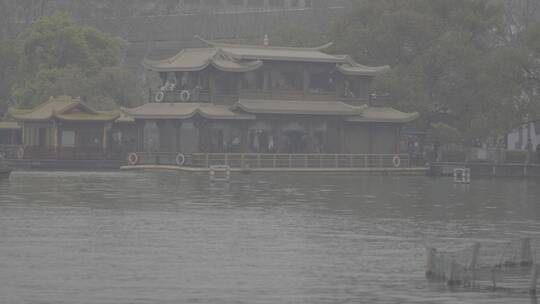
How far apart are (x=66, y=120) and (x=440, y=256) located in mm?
71192

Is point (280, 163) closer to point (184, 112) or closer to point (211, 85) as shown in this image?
point (184, 112)

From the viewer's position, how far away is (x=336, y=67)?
102 metres

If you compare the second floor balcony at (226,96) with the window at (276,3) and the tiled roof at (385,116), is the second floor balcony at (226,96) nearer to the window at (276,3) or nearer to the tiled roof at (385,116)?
the tiled roof at (385,116)

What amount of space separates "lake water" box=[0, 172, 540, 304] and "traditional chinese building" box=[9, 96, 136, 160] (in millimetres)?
25892

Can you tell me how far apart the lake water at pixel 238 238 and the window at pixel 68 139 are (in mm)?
27618

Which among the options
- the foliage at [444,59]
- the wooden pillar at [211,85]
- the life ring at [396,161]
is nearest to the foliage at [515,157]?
the foliage at [444,59]

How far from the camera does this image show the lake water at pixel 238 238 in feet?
102

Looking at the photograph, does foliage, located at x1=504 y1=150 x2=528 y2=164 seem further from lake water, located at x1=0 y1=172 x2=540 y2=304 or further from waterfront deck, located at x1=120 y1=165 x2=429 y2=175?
lake water, located at x1=0 y1=172 x2=540 y2=304

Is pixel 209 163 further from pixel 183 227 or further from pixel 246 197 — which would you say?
pixel 183 227

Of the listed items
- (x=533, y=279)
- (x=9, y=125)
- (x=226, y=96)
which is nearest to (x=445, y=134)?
(x=226, y=96)

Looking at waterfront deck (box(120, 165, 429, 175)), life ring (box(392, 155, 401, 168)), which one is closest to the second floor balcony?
waterfront deck (box(120, 165, 429, 175))

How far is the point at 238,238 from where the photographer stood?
1687 inches

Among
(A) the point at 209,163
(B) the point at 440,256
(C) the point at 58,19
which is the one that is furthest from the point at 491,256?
(C) the point at 58,19

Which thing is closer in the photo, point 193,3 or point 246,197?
point 246,197
